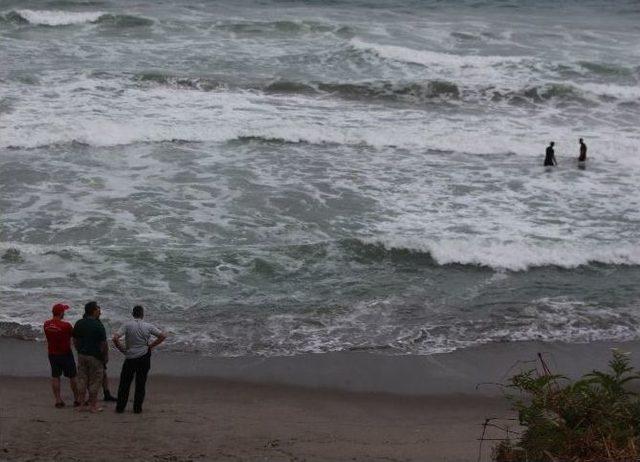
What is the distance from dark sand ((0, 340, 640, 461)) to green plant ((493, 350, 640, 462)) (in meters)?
1.43

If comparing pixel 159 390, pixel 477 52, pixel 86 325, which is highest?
pixel 477 52

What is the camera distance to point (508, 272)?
50.3 ft

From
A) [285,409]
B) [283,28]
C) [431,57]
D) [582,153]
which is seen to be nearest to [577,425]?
[285,409]

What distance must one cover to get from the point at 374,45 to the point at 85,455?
27456 millimetres

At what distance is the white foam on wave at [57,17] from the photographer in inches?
1395

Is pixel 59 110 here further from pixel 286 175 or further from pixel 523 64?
pixel 523 64

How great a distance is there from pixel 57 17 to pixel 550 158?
2275 cm

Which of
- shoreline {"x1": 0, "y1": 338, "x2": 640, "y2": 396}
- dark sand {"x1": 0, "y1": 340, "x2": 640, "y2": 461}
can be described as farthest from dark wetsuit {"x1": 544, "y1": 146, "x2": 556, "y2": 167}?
shoreline {"x1": 0, "y1": 338, "x2": 640, "y2": 396}

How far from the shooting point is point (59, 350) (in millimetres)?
10172

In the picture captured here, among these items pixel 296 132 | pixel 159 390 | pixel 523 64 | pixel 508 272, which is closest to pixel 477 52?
pixel 523 64

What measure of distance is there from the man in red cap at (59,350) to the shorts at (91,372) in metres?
0.13

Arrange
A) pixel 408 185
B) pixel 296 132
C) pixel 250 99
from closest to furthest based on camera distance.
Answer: pixel 408 185
pixel 296 132
pixel 250 99

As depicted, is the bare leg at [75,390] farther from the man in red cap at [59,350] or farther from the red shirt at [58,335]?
the red shirt at [58,335]

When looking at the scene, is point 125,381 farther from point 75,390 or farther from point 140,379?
point 75,390
